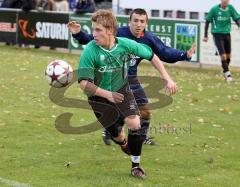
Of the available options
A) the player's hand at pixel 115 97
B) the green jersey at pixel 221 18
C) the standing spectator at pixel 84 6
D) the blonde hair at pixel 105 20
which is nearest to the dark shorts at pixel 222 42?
the green jersey at pixel 221 18

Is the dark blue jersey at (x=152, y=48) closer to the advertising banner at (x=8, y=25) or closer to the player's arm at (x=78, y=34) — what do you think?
the player's arm at (x=78, y=34)

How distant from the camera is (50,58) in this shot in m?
21.3

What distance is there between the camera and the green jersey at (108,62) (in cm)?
753

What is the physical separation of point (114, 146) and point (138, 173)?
1817mm

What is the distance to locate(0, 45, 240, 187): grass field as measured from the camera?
308 inches

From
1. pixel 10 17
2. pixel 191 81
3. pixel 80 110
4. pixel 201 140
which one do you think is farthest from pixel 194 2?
pixel 201 140

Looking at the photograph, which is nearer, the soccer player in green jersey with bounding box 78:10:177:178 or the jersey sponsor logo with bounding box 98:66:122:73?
the soccer player in green jersey with bounding box 78:10:177:178

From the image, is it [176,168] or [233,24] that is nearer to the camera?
[176,168]

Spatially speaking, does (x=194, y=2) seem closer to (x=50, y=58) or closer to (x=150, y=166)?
(x=50, y=58)

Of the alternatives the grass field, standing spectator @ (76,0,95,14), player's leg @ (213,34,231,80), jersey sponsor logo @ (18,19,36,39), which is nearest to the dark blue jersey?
the grass field

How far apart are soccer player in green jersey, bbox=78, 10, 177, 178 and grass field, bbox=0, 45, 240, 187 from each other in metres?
0.54

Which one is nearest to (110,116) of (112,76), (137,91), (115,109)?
(115,109)

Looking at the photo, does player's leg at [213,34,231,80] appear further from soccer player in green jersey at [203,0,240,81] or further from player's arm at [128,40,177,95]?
player's arm at [128,40,177,95]

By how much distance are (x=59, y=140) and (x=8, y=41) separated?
15.8 metres
